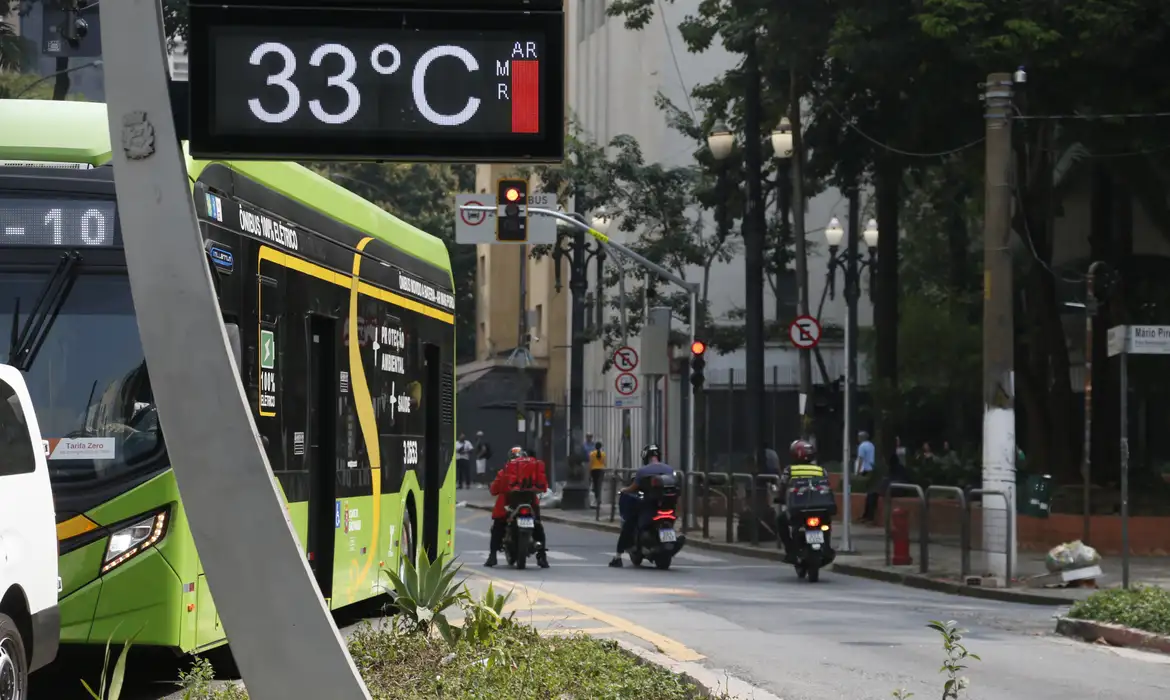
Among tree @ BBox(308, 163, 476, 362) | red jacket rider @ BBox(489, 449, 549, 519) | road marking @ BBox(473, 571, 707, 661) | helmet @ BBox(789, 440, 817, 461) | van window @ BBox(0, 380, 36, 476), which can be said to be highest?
tree @ BBox(308, 163, 476, 362)

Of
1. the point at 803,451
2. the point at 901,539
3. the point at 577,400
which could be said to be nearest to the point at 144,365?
the point at 803,451

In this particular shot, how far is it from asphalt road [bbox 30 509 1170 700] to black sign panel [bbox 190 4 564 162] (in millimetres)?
5016

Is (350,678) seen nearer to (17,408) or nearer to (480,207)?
(17,408)

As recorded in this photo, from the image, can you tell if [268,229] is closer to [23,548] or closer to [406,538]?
[23,548]

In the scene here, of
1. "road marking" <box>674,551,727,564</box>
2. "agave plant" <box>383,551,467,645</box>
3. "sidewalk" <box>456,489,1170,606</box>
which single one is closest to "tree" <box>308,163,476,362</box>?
"sidewalk" <box>456,489,1170,606</box>

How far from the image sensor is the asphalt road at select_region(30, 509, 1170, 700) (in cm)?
1193

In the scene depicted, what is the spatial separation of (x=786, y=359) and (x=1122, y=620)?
40.8m

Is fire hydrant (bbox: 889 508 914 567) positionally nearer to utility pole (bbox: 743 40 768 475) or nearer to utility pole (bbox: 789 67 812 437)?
utility pole (bbox: 789 67 812 437)

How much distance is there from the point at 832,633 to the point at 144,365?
7412 millimetres

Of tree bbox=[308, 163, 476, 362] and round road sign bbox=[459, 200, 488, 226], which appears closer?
round road sign bbox=[459, 200, 488, 226]

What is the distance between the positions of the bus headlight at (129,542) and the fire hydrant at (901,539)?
53.5ft

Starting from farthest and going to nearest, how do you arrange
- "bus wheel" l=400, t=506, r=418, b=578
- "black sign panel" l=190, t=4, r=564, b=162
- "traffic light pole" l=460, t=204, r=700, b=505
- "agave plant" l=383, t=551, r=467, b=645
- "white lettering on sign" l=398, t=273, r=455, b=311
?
"traffic light pole" l=460, t=204, r=700, b=505, "white lettering on sign" l=398, t=273, r=455, b=311, "bus wheel" l=400, t=506, r=418, b=578, "agave plant" l=383, t=551, r=467, b=645, "black sign panel" l=190, t=4, r=564, b=162

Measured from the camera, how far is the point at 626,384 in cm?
3966

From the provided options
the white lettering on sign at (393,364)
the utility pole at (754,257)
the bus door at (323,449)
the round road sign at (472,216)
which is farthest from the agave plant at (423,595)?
the round road sign at (472,216)
